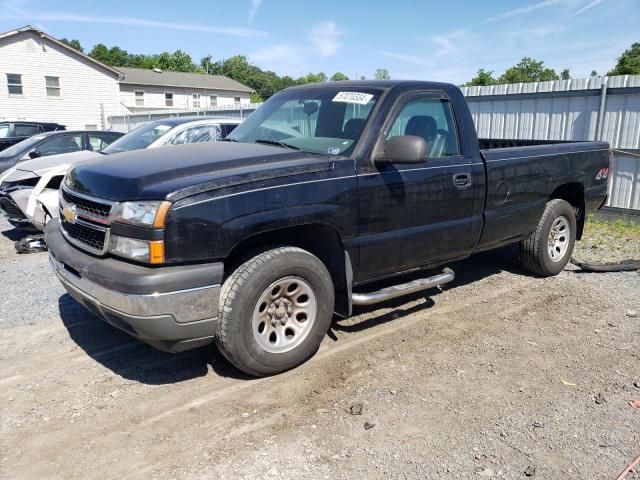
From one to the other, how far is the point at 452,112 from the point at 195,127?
4.73 m

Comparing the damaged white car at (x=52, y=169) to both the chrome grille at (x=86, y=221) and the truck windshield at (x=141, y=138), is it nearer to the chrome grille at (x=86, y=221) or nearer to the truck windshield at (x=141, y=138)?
the truck windshield at (x=141, y=138)

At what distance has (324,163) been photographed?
3783 millimetres

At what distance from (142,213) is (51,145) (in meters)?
8.67

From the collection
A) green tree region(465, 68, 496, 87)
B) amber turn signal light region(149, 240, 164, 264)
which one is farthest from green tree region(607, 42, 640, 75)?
amber turn signal light region(149, 240, 164, 264)

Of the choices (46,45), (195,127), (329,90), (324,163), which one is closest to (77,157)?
(195,127)

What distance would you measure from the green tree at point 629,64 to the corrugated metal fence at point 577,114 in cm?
4661

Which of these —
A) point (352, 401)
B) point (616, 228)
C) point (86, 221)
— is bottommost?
point (352, 401)

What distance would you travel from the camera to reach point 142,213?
3137 mm

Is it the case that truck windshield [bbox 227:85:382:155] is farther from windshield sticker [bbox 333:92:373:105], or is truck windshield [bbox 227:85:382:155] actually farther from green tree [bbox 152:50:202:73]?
green tree [bbox 152:50:202:73]

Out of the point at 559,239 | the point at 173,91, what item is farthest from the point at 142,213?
the point at 173,91

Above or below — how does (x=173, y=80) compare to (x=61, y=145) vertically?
above

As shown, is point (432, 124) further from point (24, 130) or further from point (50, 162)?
point (24, 130)

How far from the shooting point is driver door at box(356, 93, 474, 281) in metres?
4.03

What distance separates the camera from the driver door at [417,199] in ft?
13.2
